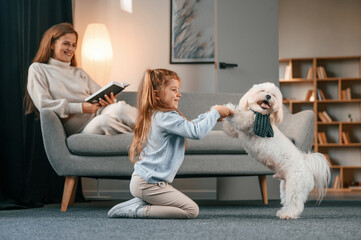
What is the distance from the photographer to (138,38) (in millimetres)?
4582

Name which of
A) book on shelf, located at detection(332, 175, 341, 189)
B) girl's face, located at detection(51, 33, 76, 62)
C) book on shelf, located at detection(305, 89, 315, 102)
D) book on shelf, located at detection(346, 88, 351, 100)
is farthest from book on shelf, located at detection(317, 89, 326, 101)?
girl's face, located at detection(51, 33, 76, 62)

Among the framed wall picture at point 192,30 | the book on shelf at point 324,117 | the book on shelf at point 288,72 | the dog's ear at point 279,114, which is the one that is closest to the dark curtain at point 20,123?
the framed wall picture at point 192,30

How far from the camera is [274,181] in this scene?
12.6ft

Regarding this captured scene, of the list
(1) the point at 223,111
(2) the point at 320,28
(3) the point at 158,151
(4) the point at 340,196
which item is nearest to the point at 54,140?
(3) the point at 158,151

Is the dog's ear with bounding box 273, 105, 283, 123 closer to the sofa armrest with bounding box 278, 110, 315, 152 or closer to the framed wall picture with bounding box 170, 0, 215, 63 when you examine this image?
the sofa armrest with bounding box 278, 110, 315, 152

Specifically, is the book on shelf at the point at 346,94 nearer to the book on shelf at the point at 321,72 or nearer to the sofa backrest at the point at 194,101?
the book on shelf at the point at 321,72

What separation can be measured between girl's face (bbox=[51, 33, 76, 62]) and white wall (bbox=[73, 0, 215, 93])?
4.38 feet

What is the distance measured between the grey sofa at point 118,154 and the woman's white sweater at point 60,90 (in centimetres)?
11

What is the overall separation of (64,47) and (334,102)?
5434 mm

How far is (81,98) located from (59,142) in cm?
45

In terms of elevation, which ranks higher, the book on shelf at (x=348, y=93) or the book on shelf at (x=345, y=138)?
the book on shelf at (x=348, y=93)

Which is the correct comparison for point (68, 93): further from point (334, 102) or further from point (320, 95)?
point (334, 102)

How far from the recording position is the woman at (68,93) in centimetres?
281

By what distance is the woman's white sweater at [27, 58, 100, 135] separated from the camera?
284 centimetres
